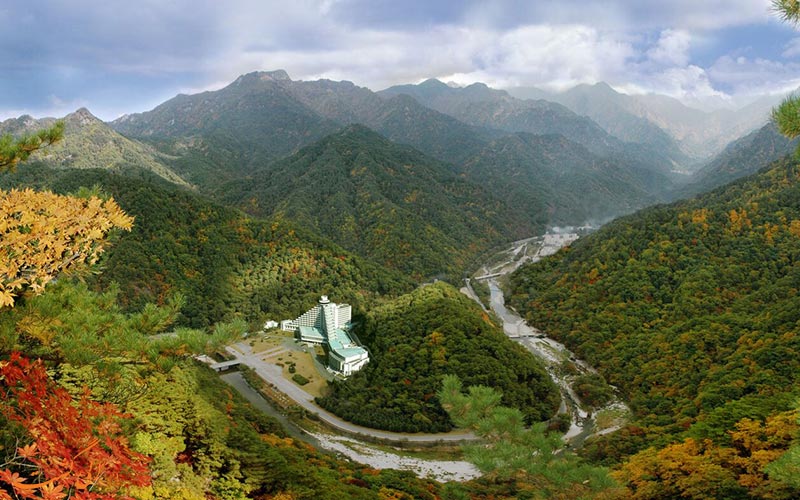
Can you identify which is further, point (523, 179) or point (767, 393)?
point (523, 179)

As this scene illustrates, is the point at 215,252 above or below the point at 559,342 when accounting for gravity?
above

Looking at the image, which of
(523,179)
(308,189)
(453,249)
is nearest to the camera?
(453,249)

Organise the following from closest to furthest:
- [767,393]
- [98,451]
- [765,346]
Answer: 1. [98,451]
2. [767,393]
3. [765,346]

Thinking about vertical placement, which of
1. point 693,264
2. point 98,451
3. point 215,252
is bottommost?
point 693,264

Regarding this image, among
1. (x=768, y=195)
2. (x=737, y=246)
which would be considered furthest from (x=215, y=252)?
(x=768, y=195)

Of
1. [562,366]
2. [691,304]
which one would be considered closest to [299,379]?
[562,366]

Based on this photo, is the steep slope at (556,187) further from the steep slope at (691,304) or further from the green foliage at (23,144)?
the green foliage at (23,144)

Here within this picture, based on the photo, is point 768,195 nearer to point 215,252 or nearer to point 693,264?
point 693,264

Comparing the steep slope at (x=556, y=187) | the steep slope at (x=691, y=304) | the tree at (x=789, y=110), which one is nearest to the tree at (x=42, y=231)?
the tree at (x=789, y=110)

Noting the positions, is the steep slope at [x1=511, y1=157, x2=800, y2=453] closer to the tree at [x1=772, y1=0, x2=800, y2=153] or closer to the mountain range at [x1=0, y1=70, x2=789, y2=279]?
the tree at [x1=772, y1=0, x2=800, y2=153]

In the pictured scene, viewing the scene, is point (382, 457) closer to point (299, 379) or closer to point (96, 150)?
point (299, 379)
